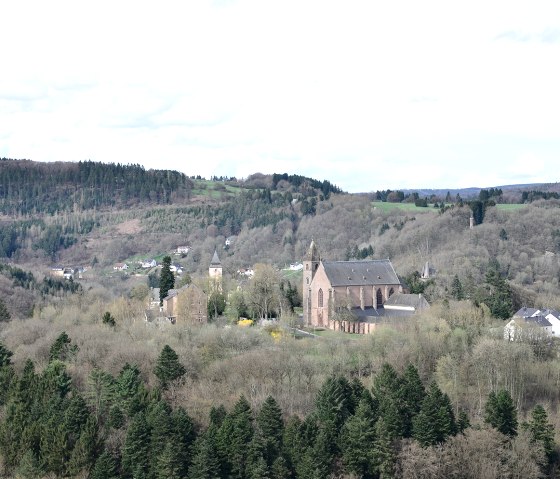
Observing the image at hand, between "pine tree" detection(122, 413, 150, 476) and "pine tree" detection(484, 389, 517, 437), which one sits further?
"pine tree" detection(484, 389, 517, 437)

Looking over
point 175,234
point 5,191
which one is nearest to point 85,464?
point 175,234

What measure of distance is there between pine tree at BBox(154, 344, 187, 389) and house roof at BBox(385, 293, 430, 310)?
86.0 feet

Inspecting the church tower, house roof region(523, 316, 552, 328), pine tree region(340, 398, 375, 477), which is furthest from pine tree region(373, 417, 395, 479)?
the church tower

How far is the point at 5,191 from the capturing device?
654ft

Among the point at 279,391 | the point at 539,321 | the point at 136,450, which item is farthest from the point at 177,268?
the point at 136,450

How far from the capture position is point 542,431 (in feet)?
161

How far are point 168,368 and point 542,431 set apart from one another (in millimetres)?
21280

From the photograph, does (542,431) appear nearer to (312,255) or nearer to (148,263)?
(312,255)

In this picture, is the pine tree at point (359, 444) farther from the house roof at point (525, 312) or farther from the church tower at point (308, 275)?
the church tower at point (308, 275)

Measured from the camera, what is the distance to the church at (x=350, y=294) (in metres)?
75.2

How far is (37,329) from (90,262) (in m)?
95.9

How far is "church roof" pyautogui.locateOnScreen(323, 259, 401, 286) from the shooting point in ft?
258

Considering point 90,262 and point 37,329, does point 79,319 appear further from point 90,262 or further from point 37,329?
point 90,262

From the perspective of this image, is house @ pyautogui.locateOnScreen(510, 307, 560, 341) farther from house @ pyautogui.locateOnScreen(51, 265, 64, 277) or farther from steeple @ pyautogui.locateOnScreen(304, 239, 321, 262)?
house @ pyautogui.locateOnScreen(51, 265, 64, 277)
